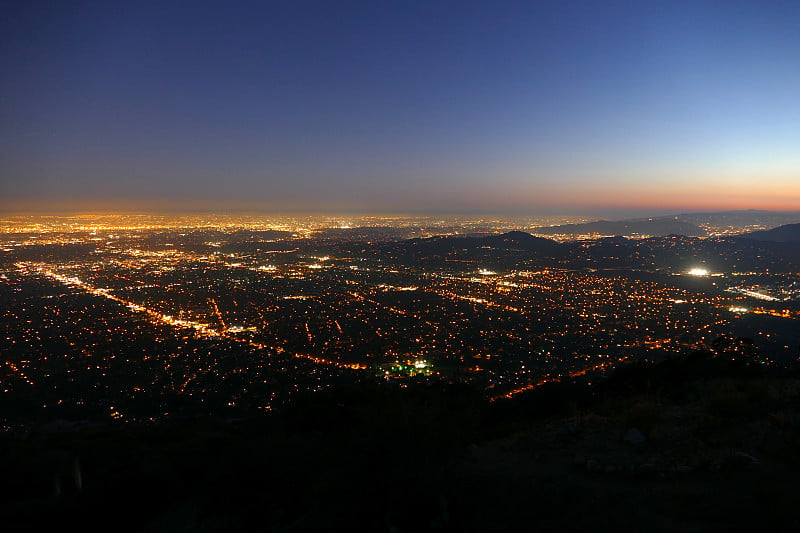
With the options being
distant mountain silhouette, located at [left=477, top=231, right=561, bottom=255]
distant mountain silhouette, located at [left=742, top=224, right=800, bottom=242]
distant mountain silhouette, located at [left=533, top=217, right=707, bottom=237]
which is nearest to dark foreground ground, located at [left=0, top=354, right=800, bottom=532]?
distant mountain silhouette, located at [left=477, top=231, right=561, bottom=255]

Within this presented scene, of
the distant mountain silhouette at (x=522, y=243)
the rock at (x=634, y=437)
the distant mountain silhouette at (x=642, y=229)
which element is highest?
the distant mountain silhouette at (x=642, y=229)

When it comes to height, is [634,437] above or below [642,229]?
below

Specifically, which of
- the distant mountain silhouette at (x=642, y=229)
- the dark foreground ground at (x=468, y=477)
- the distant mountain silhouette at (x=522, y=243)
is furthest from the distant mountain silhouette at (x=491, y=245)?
the dark foreground ground at (x=468, y=477)

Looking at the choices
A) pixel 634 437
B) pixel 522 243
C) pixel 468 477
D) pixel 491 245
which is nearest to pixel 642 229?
pixel 522 243

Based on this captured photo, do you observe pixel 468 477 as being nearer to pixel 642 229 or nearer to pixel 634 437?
pixel 634 437

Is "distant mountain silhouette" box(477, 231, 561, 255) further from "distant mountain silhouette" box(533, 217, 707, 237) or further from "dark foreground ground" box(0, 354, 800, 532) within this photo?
"dark foreground ground" box(0, 354, 800, 532)

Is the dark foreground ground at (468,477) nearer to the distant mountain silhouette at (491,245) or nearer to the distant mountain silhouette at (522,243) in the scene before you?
the distant mountain silhouette at (491,245)
